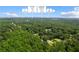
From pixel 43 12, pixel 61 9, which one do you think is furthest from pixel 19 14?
pixel 61 9

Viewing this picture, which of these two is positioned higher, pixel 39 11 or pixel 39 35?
pixel 39 11
